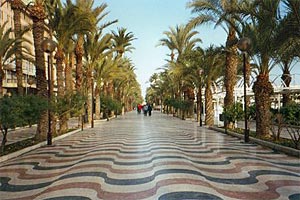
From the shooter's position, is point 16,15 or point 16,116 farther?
point 16,15

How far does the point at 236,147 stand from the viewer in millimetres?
12484

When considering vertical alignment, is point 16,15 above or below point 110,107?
above

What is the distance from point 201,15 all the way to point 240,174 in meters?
13.8

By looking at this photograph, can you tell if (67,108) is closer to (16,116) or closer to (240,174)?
(16,116)

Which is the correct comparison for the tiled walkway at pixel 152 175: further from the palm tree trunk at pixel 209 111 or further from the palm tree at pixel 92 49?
the palm tree at pixel 92 49

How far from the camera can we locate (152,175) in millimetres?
7293

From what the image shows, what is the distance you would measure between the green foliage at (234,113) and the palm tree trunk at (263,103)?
283 cm

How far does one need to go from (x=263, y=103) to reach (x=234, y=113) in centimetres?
313

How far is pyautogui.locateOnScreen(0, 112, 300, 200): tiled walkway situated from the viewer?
234 inches

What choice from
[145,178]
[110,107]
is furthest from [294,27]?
[110,107]

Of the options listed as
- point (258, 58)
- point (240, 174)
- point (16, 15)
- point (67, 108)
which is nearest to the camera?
point (240, 174)

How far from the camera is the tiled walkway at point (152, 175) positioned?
19.5ft

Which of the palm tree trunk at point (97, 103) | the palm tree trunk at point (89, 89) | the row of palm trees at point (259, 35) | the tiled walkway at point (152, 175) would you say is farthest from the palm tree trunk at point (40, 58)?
the palm tree trunk at point (97, 103)

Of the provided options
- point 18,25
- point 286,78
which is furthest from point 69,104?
point 286,78
